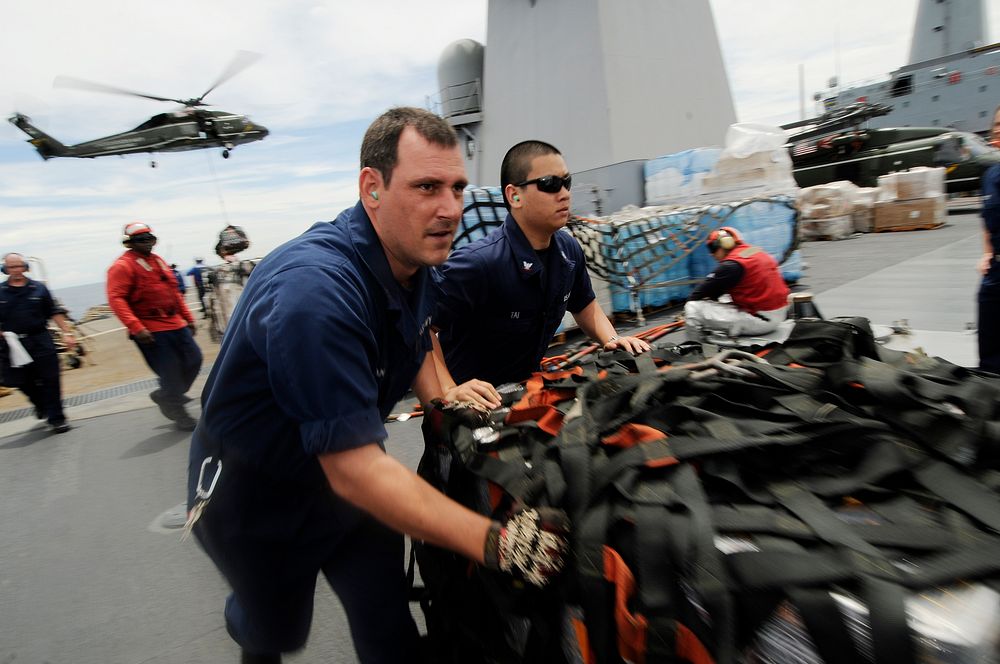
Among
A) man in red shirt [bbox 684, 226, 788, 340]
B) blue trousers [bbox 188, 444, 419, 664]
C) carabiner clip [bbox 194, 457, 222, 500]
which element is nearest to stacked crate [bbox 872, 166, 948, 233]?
man in red shirt [bbox 684, 226, 788, 340]

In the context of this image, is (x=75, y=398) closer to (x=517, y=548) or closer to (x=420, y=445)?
(x=420, y=445)

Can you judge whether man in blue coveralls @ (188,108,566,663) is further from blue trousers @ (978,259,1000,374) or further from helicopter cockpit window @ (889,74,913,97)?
helicopter cockpit window @ (889,74,913,97)

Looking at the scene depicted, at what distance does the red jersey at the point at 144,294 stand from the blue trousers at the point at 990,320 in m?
6.41

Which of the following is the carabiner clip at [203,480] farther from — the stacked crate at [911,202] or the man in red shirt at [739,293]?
the stacked crate at [911,202]

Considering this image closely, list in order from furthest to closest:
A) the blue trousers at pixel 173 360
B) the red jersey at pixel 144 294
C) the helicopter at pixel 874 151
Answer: the helicopter at pixel 874 151
the blue trousers at pixel 173 360
the red jersey at pixel 144 294

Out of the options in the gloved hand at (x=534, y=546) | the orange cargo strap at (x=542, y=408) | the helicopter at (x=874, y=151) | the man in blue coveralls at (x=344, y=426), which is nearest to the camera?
the gloved hand at (x=534, y=546)

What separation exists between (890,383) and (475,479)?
37.5 inches

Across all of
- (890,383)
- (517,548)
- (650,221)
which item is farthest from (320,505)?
(650,221)

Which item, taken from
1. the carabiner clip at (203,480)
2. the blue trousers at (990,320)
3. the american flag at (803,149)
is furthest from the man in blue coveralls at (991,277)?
the american flag at (803,149)

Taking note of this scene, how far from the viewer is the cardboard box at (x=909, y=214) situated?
35.4ft

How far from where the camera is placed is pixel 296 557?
1.59 metres

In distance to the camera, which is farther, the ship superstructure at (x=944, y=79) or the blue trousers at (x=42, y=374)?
the ship superstructure at (x=944, y=79)

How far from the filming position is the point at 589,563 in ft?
2.95

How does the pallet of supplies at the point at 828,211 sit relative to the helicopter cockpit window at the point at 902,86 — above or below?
below
